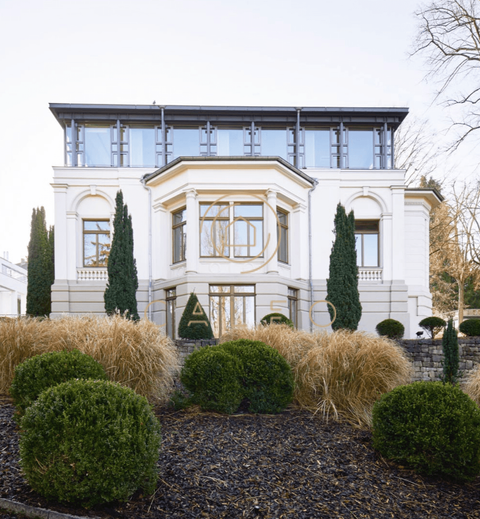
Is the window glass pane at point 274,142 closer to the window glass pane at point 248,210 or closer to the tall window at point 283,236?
the tall window at point 283,236

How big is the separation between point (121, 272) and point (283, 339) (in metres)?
9.84

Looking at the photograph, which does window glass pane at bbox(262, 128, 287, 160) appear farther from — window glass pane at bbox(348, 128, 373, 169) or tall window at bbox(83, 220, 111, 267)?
tall window at bbox(83, 220, 111, 267)

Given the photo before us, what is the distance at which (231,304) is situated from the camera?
55.2 feet

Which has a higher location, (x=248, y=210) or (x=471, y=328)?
(x=248, y=210)

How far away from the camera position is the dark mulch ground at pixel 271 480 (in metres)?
3.67

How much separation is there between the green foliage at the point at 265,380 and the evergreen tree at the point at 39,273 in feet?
47.1

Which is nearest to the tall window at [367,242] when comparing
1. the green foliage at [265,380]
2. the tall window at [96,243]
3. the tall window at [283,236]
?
the tall window at [283,236]

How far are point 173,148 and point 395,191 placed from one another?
9.69 m

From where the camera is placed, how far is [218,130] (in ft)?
63.2

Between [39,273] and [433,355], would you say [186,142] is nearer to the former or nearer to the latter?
[39,273]

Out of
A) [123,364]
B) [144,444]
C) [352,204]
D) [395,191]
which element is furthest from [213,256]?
[144,444]

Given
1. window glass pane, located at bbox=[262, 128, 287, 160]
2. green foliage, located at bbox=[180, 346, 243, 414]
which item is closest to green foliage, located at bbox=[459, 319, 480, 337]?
window glass pane, located at bbox=[262, 128, 287, 160]

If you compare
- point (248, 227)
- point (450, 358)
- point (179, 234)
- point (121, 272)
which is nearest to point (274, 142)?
point (248, 227)

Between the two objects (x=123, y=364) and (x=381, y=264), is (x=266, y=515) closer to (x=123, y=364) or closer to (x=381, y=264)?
(x=123, y=364)
